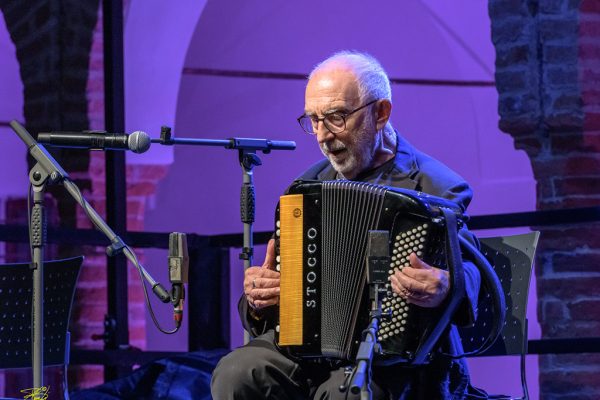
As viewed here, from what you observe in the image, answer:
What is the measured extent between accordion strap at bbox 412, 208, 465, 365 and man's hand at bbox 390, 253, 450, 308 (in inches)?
1.4

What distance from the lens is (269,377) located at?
3.20m

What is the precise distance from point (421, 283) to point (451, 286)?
11cm

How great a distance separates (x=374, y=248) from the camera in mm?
2799

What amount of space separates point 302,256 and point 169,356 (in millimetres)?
1729

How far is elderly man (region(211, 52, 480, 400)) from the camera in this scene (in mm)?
3119

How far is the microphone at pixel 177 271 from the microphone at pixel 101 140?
0.30 metres

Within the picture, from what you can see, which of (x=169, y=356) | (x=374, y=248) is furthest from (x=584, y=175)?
(x=374, y=248)

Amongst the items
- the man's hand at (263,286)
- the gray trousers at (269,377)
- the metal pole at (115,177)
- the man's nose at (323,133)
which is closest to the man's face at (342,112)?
the man's nose at (323,133)

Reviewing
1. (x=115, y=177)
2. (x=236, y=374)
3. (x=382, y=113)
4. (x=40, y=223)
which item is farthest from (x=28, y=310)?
(x=115, y=177)

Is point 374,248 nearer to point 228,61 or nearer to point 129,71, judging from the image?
point 129,71

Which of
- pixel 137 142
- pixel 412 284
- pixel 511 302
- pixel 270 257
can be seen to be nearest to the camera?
pixel 412 284

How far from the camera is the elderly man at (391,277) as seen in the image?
3.12m

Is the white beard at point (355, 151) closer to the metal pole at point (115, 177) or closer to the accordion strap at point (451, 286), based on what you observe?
the accordion strap at point (451, 286)

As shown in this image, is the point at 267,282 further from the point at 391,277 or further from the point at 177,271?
the point at 391,277
